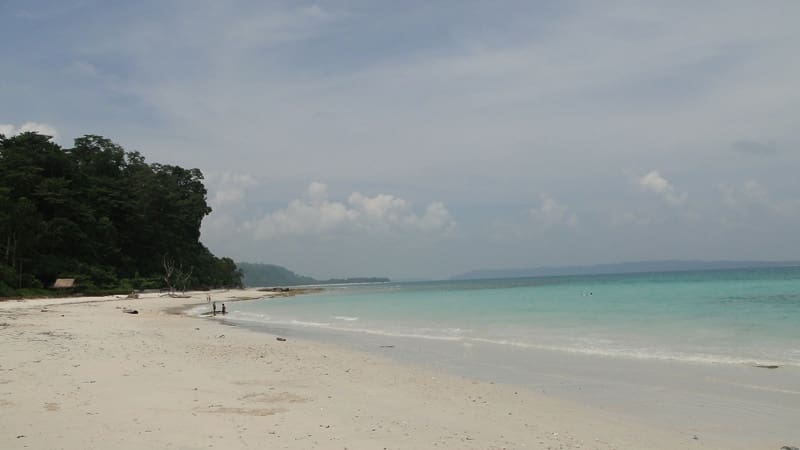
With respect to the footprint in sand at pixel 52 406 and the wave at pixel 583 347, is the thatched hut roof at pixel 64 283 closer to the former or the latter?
the wave at pixel 583 347

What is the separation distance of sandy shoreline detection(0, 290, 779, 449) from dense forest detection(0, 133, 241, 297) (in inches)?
1407

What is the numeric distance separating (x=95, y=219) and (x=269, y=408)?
6352 centimetres

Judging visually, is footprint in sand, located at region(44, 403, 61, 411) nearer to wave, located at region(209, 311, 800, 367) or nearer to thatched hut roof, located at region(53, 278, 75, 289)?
wave, located at region(209, 311, 800, 367)

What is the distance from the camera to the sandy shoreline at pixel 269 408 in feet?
20.7

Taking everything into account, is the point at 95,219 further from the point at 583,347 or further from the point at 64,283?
the point at 583,347

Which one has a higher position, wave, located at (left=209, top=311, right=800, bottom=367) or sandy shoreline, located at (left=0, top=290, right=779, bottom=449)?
sandy shoreline, located at (left=0, top=290, right=779, bottom=449)

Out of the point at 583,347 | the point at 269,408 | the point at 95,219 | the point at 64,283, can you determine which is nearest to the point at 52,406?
the point at 269,408

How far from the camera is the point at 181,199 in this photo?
83438 millimetres

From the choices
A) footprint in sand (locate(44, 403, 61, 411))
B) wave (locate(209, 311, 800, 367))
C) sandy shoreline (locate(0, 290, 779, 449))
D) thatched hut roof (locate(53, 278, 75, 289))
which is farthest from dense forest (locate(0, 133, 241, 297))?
footprint in sand (locate(44, 403, 61, 411))

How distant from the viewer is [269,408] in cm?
783

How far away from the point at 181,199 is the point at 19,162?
29.9 metres

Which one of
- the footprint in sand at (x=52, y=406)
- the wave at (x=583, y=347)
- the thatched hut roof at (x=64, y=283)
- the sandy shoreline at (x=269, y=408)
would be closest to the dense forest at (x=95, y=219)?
the thatched hut roof at (x=64, y=283)

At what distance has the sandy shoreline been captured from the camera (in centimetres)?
632

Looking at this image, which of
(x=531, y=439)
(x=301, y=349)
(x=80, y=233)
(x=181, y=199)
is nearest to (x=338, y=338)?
(x=301, y=349)
